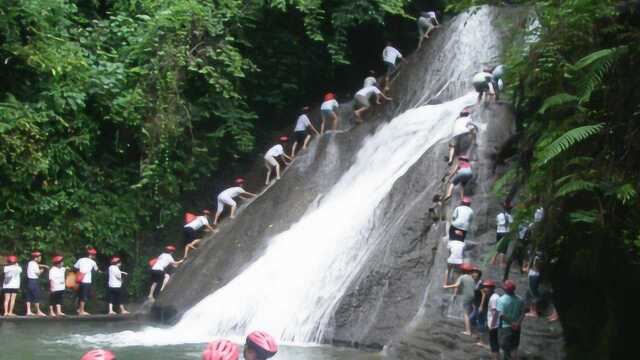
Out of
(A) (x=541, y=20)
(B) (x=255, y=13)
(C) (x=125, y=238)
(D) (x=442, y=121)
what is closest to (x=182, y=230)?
(C) (x=125, y=238)

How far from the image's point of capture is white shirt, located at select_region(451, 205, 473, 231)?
16.3 metres

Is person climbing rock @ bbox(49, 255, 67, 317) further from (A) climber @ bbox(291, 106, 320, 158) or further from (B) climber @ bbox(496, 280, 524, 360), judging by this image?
(B) climber @ bbox(496, 280, 524, 360)

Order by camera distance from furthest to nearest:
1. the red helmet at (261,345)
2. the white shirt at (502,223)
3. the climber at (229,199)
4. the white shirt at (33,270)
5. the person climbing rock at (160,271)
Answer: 1. the climber at (229,199)
2. the person climbing rock at (160,271)
3. the white shirt at (33,270)
4. the white shirt at (502,223)
5. the red helmet at (261,345)

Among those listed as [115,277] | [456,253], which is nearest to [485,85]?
[456,253]

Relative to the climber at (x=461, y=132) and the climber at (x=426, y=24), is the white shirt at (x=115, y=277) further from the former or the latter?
the climber at (x=426, y=24)

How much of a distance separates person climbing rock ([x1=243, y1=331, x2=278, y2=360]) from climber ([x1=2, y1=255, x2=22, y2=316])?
16997 mm

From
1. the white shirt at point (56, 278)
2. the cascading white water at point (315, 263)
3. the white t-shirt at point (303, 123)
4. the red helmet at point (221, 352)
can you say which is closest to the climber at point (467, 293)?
the cascading white water at point (315, 263)

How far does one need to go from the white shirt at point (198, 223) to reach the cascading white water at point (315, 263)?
3.25 metres

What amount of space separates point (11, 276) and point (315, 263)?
7.12 meters

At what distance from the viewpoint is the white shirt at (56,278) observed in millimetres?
22250

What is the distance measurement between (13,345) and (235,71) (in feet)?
32.6

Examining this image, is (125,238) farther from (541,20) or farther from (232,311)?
(541,20)

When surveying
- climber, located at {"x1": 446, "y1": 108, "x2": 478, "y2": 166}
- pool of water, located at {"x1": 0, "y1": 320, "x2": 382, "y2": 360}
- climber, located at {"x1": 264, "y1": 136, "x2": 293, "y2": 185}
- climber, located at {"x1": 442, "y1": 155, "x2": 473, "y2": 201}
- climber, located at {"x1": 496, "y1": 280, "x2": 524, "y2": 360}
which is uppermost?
climber, located at {"x1": 264, "y1": 136, "x2": 293, "y2": 185}

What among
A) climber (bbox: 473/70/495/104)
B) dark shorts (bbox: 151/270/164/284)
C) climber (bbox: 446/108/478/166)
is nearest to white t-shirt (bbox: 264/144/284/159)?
dark shorts (bbox: 151/270/164/284)
